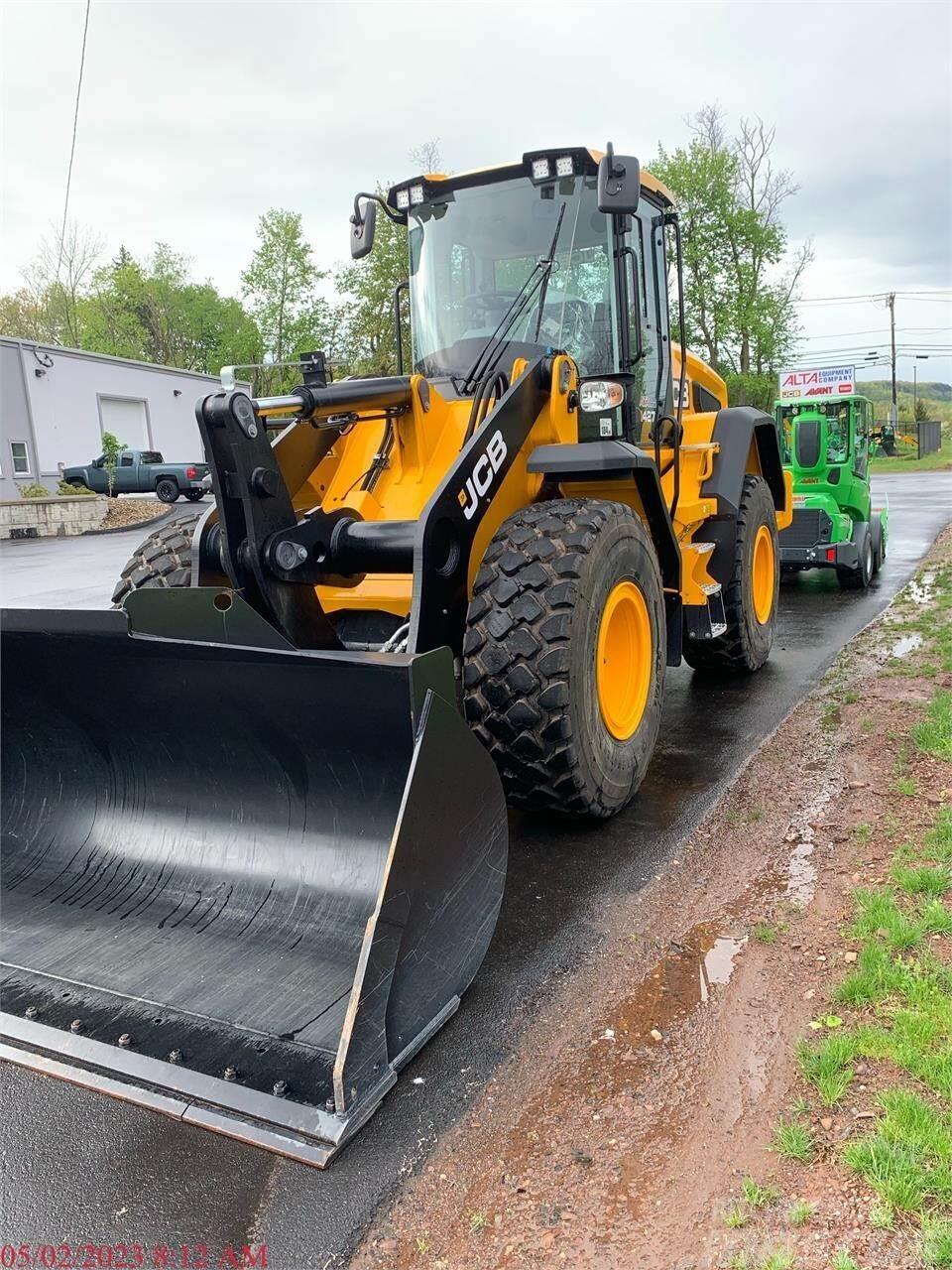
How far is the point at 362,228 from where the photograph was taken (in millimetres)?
4934

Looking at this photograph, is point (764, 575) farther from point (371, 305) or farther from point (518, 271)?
point (371, 305)

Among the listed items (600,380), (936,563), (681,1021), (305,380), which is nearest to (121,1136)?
(681,1021)

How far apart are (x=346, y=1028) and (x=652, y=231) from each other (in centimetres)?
464

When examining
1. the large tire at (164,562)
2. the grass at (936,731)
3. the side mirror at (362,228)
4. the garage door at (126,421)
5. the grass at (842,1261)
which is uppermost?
the garage door at (126,421)


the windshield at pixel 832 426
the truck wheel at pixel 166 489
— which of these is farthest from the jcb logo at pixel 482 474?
the truck wheel at pixel 166 489

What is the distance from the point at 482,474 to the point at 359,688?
1142 millimetres

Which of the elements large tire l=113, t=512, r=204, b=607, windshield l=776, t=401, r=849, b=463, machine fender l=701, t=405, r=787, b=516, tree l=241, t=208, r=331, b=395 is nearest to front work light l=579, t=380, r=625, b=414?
machine fender l=701, t=405, r=787, b=516

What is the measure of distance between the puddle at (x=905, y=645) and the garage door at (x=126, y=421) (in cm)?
2587

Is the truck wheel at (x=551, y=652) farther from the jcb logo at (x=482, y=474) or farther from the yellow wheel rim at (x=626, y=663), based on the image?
the jcb logo at (x=482, y=474)

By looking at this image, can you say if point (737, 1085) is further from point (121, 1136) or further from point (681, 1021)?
point (121, 1136)

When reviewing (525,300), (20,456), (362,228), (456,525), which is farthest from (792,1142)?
(20,456)

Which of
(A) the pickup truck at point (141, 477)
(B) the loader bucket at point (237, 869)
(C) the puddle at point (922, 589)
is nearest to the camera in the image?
(B) the loader bucket at point (237, 869)

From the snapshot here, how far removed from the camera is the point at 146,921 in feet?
9.59

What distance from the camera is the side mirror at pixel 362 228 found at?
4.87 metres
